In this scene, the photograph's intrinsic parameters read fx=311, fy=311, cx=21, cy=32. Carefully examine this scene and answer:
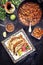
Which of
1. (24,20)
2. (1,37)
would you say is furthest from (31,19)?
(1,37)

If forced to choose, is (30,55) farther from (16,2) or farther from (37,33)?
(16,2)

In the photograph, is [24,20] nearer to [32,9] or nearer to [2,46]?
[32,9]

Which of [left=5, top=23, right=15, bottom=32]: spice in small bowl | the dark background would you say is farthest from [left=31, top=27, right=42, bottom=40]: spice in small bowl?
[left=5, top=23, right=15, bottom=32]: spice in small bowl

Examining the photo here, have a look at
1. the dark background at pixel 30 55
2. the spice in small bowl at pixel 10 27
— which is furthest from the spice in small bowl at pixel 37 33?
the spice in small bowl at pixel 10 27

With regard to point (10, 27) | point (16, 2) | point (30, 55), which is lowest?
point (30, 55)

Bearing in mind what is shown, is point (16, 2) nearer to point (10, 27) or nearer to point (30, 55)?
point (10, 27)

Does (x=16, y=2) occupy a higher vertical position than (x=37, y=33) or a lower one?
higher

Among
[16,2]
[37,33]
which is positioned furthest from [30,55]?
[16,2]

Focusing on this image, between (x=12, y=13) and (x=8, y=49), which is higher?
(x=12, y=13)

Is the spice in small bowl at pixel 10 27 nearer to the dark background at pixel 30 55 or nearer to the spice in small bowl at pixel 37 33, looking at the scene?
the dark background at pixel 30 55

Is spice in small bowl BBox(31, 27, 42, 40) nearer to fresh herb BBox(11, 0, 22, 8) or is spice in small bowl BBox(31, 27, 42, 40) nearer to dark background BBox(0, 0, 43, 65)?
dark background BBox(0, 0, 43, 65)

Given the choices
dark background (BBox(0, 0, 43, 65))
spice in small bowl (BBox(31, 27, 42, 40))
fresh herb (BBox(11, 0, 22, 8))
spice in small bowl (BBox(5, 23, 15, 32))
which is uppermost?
fresh herb (BBox(11, 0, 22, 8))
